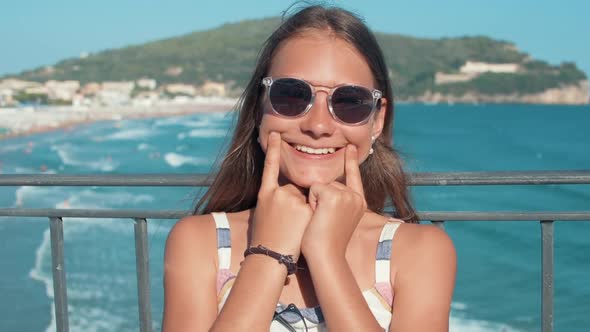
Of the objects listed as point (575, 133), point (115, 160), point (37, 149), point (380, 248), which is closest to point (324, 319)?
point (380, 248)

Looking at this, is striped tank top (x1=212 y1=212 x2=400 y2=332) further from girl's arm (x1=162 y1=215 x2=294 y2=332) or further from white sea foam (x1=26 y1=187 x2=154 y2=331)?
white sea foam (x1=26 y1=187 x2=154 y2=331)

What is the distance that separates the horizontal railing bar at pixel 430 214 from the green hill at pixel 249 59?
138 metres

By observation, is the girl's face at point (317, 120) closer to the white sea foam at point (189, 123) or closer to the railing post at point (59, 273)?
the railing post at point (59, 273)

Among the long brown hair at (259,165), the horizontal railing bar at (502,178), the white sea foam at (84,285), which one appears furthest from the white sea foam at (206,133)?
the long brown hair at (259,165)

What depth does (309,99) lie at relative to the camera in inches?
65.1

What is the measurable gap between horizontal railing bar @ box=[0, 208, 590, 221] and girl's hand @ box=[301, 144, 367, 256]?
68cm

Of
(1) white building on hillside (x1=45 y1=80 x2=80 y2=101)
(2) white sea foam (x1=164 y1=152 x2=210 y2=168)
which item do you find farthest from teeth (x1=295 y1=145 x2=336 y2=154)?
(1) white building on hillside (x1=45 y1=80 x2=80 y2=101)

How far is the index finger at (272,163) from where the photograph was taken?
1.60 meters

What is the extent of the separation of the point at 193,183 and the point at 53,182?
1.79 feet

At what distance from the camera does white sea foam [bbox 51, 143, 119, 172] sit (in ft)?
132

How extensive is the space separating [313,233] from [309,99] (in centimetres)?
33

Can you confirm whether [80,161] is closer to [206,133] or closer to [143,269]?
[206,133]

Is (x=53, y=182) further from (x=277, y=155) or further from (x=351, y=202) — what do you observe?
(x=351, y=202)

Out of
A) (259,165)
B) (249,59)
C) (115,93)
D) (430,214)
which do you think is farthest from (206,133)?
(249,59)
